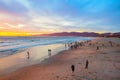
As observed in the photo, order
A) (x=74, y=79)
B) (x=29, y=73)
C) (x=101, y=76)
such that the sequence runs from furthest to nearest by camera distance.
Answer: (x=29, y=73), (x=101, y=76), (x=74, y=79)

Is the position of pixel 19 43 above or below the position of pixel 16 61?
below

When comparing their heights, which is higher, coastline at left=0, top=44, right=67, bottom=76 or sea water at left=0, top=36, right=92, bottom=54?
coastline at left=0, top=44, right=67, bottom=76

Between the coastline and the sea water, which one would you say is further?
the sea water

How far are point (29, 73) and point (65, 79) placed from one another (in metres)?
5.22

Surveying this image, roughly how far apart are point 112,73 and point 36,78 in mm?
8206

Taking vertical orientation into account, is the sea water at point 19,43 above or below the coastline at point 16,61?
below

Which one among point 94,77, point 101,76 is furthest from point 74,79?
point 101,76

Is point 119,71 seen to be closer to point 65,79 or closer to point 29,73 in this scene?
point 65,79

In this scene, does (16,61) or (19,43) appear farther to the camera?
(19,43)

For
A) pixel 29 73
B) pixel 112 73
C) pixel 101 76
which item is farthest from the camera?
pixel 29 73

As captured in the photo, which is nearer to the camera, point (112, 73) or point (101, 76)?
point (101, 76)

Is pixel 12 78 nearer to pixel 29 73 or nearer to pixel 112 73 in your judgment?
pixel 29 73

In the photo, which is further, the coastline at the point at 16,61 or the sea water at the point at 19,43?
the sea water at the point at 19,43

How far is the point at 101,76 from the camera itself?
14.7m
